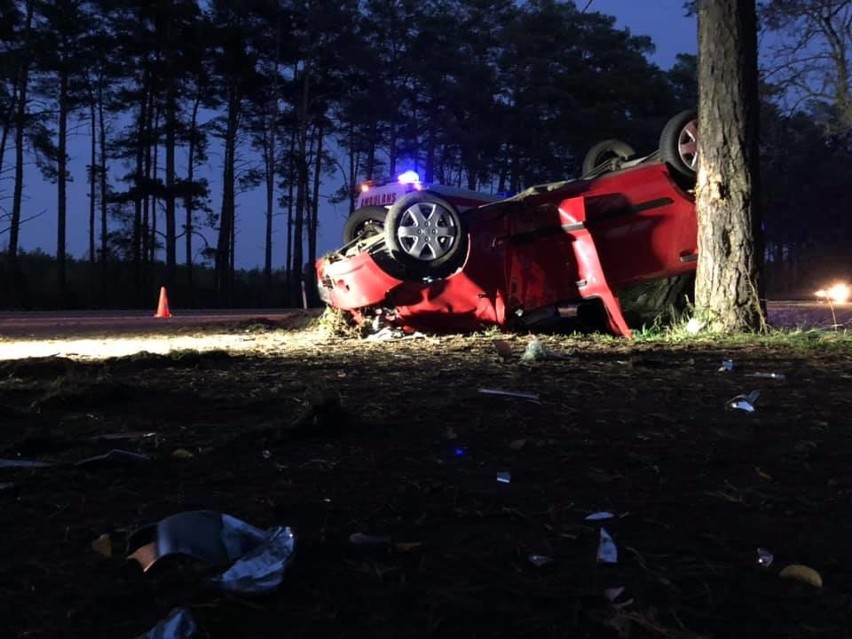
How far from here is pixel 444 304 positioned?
7.83 metres

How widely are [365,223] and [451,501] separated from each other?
6.84 meters

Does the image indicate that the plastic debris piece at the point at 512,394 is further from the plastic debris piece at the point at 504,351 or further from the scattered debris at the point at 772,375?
the scattered debris at the point at 772,375

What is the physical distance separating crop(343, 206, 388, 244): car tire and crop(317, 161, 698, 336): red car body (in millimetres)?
1016

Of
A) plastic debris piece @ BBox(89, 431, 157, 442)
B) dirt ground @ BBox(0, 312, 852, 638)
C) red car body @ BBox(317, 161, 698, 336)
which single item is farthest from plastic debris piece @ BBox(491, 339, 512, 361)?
plastic debris piece @ BBox(89, 431, 157, 442)

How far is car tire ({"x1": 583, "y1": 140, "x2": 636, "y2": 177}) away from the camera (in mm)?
8421

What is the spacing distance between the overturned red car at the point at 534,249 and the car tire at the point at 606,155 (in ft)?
0.80

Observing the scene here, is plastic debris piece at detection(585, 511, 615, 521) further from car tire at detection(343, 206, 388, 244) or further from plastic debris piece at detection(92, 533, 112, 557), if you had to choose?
car tire at detection(343, 206, 388, 244)

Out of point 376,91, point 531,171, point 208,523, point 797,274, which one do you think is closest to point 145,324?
point 208,523

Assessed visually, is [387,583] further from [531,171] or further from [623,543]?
[531,171]

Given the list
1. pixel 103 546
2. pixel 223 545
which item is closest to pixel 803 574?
pixel 223 545

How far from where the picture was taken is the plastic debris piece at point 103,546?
6.82ft

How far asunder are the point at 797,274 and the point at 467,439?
5635 cm

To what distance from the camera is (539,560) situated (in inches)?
81.5

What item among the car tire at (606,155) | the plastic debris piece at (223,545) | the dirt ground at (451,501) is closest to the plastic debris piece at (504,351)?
the dirt ground at (451,501)
